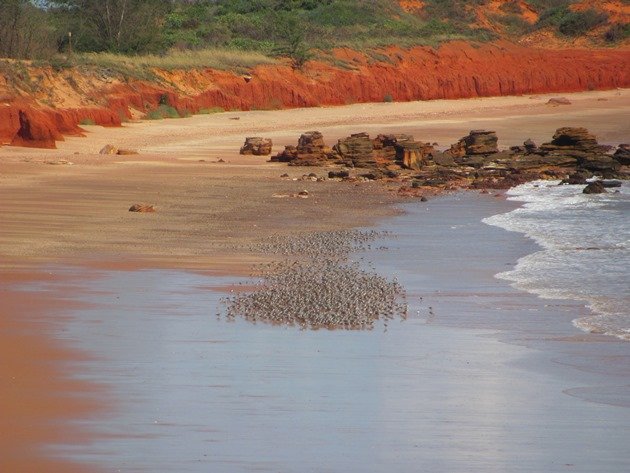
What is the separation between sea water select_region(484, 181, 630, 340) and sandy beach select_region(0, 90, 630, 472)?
0.31m

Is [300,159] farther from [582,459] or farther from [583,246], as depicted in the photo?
[582,459]

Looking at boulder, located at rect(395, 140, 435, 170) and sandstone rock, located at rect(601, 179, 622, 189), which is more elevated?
boulder, located at rect(395, 140, 435, 170)

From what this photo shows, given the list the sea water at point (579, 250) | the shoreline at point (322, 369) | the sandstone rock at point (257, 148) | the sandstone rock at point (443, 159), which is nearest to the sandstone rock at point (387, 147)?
the sandstone rock at point (443, 159)

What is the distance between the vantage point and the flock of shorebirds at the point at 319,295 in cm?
976

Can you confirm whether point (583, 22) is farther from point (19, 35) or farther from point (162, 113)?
point (19, 35)

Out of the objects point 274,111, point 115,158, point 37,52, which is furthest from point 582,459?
point 274,111

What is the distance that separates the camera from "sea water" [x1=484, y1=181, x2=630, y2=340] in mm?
10695

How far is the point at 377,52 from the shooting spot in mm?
58531

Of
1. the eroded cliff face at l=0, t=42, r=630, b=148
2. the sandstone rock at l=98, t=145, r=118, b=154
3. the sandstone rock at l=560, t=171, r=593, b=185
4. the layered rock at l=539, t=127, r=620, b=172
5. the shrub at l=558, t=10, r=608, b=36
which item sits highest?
the shrub at l=558, t=10, r=608, b=36

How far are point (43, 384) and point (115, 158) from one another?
1872 centimetres

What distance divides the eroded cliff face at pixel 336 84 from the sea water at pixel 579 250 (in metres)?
11.9

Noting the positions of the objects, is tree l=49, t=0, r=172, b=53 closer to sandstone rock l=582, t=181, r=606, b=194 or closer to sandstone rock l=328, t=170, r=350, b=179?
sandstone rock l=328, t=170, r=350, b=179

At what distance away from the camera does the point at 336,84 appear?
1999 inches

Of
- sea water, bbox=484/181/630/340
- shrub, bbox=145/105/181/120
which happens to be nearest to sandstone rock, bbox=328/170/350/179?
sea water, bbox=484/181/630/340
